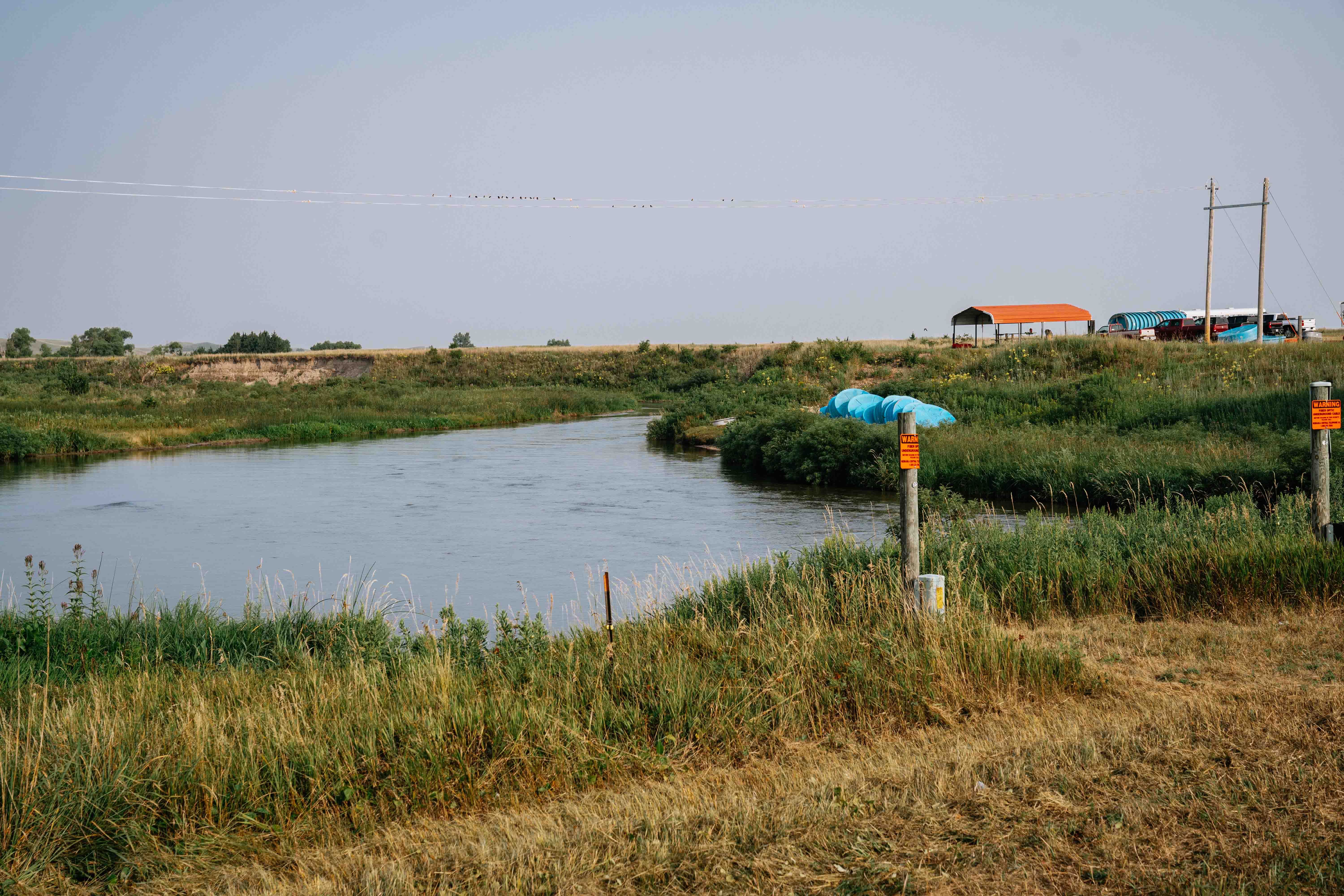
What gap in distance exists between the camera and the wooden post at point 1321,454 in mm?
9461

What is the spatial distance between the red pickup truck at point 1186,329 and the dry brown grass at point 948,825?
47.0m

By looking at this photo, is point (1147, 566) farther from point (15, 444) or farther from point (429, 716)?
point (15, 444)

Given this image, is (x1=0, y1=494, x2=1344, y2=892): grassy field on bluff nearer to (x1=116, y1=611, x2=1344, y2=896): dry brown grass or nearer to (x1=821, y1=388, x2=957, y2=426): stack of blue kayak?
(x1=116, y1=611, x2=1344, y2=896): dry brown grass

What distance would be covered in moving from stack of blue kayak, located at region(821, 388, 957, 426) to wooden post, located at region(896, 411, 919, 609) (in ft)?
61.7

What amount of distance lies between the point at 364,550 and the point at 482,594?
433 centimetres

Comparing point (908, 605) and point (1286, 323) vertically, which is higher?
point (1286, 323)

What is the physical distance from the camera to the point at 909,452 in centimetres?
765

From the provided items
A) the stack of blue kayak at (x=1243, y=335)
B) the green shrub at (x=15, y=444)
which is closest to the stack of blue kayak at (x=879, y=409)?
the stack of blue kayak at (x=1243, y=335)

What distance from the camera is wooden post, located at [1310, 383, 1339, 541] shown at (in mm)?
9461

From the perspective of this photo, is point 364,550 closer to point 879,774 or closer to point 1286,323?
point 879,774

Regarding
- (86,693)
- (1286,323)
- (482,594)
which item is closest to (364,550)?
(482,594)

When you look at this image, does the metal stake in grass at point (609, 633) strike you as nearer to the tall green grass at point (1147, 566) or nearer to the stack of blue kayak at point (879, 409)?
the tall green grass at point (1147, 566)

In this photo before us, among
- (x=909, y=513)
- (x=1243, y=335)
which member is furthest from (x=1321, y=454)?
(x=1243, y=335)

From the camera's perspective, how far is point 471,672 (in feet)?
22.9
